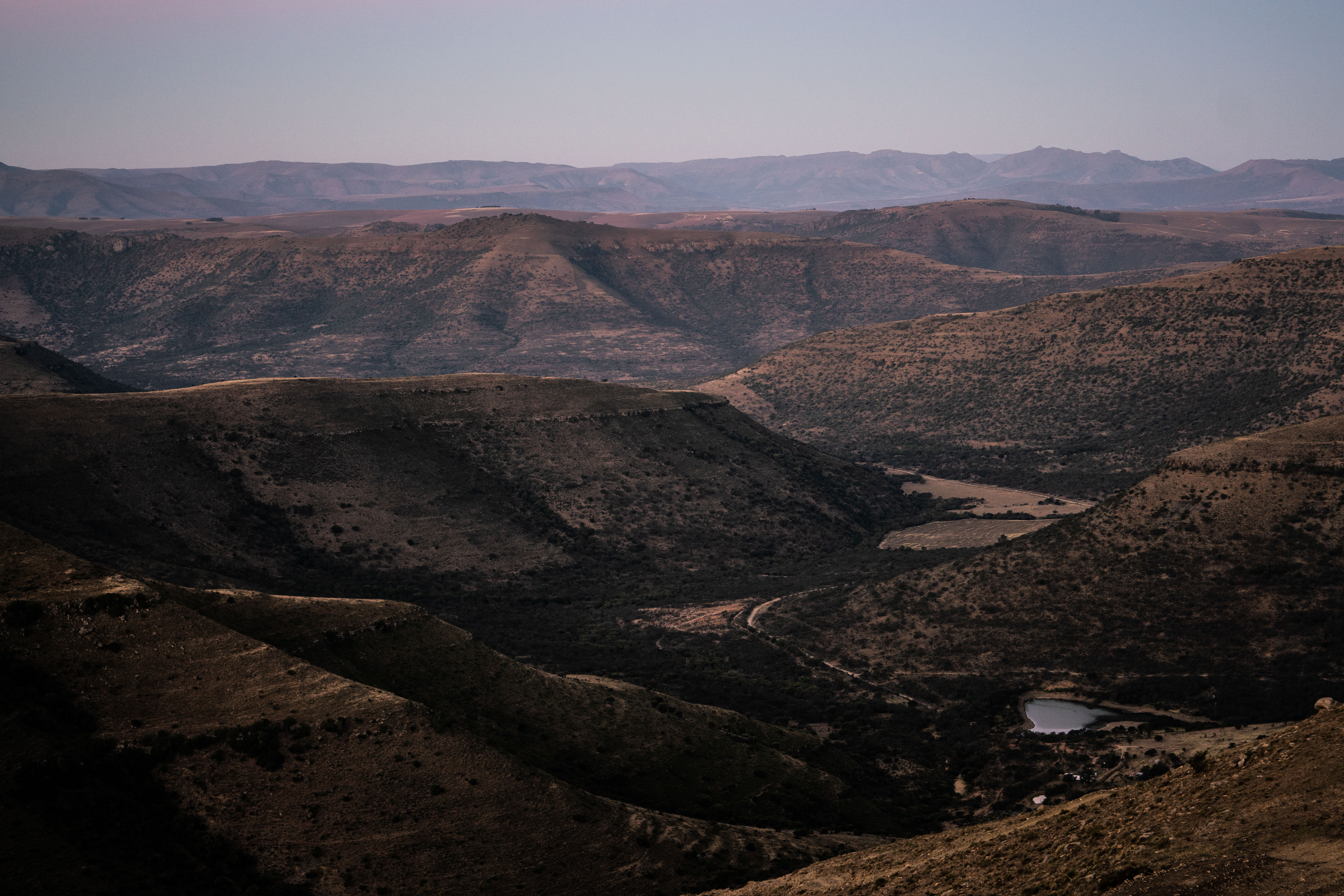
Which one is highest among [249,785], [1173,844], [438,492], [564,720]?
[1173,844]

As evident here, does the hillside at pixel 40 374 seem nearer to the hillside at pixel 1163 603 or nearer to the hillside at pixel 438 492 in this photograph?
the hillside at pixel 438 492

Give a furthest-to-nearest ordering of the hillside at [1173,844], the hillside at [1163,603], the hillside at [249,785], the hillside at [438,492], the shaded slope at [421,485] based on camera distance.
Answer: the shaded slope at [421,485], the hillside at [438,492], the hillside at [1163,603], the hillside at [249,785], the hillside at [1173,844]

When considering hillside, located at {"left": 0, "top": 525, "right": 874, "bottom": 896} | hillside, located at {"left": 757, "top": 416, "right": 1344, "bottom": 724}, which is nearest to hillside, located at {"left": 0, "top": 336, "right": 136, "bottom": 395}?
hillside, located at {"left": 0, "top": 525, "right": 874, "bottom": 896}

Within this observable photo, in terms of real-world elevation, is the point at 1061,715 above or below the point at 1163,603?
below

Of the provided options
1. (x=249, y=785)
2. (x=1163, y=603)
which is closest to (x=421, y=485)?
(x=1163, y=603)

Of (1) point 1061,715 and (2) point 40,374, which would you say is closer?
(1) point 1061,715

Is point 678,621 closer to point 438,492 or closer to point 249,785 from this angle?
point 438,492

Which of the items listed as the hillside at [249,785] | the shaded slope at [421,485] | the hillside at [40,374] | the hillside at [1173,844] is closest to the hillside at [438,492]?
the shaded slope at [421,485]
